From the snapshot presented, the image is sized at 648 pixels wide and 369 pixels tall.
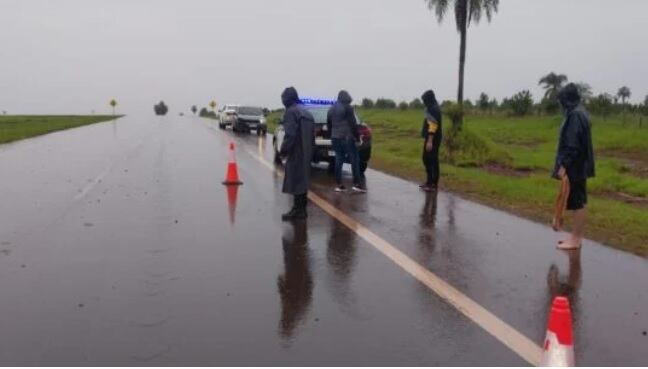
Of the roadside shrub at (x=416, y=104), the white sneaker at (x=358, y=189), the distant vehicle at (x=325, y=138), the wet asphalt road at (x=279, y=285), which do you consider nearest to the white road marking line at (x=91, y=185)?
the wet asphalt road at (x=279, y=285)

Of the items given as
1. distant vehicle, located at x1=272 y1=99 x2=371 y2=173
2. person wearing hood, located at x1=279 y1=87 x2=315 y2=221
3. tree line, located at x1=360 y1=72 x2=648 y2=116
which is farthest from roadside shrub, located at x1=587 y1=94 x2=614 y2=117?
person wearing hood, located at x1=279 y1=87 x2=315 y2=221

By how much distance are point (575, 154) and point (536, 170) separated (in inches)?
488

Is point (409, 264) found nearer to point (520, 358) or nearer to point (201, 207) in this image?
point (520, 358)

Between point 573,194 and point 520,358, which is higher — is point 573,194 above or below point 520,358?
above

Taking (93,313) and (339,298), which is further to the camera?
(339,298)

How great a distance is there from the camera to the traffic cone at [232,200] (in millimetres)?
10266

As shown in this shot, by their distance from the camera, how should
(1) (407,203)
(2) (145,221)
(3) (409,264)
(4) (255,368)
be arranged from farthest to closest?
(1) (407,203) < (2) (145,221) < (3) (409,264) < (4) (255,368)

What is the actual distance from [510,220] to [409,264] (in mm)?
3610

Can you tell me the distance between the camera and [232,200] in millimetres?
11945

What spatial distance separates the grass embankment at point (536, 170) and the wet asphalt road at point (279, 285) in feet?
3.40

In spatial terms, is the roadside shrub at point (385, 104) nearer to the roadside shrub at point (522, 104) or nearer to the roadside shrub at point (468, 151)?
the roadside shrub at point (522, 104)

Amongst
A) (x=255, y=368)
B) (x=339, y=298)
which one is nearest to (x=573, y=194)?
(x=339, y=298)

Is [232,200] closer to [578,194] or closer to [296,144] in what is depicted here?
[296,144]

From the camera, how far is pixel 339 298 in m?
6.05
